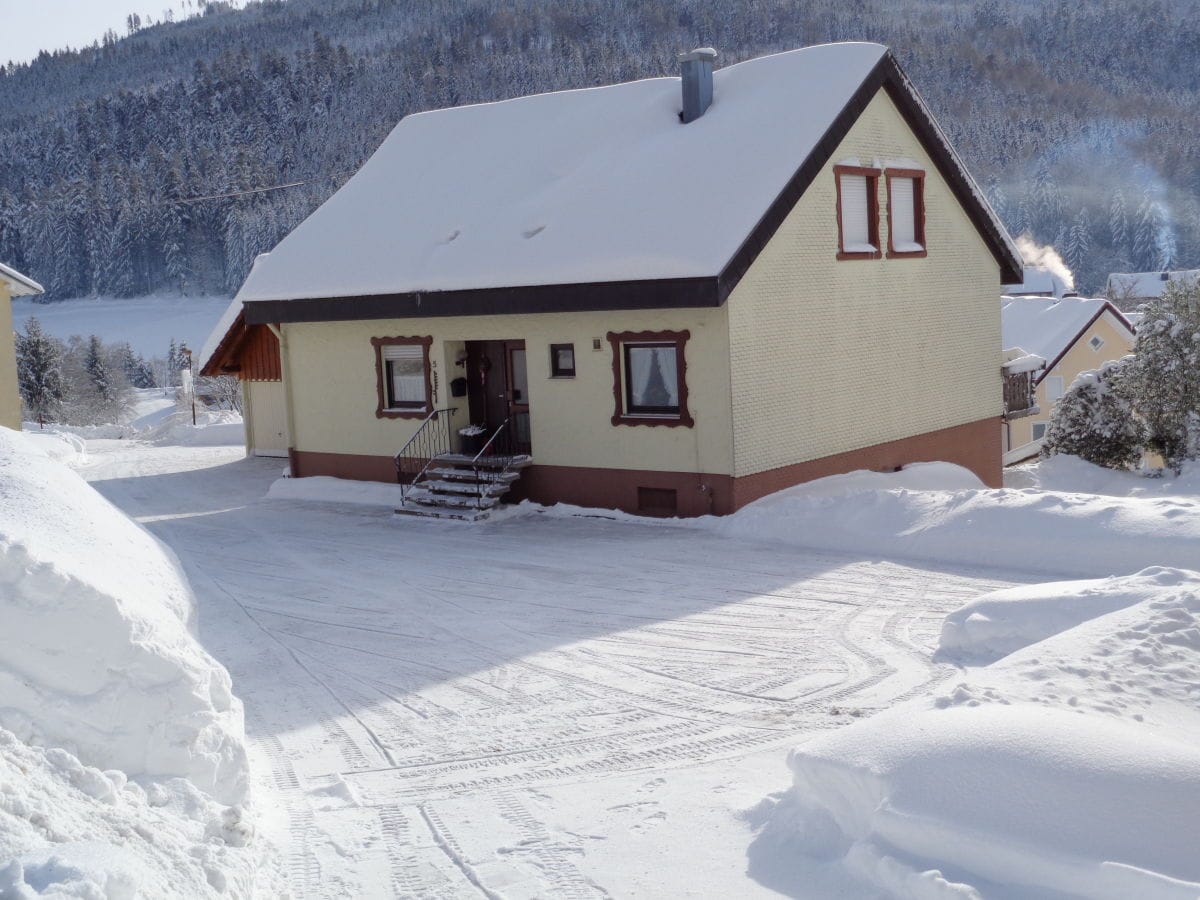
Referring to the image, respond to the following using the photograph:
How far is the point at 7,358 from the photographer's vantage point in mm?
25156

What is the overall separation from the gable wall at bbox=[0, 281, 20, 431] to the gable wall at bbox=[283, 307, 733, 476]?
7.20 m

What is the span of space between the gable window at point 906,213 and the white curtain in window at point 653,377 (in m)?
4.81

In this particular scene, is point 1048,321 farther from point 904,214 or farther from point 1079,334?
point 904,214

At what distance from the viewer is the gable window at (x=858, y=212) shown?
18312mm

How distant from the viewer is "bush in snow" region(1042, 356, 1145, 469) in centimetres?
2097

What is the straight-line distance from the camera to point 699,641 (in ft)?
35.2

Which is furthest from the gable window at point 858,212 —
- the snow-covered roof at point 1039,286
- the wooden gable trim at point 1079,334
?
the snow-covered roof at point 1039,286

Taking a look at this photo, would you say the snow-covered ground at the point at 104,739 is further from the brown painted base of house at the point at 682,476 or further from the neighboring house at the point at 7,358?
the neighboring house at the point at 7,358

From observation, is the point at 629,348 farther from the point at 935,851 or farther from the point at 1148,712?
the point at 935,851

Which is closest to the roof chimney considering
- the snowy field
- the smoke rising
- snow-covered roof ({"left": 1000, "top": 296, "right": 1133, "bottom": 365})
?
the snowy field

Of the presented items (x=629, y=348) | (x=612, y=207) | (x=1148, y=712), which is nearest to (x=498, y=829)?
(x=1148, y=712)

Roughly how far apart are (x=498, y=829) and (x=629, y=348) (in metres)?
11.1

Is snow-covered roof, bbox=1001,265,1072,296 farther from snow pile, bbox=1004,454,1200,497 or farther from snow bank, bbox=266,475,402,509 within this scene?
snow bank, bbox=266,475,402,509

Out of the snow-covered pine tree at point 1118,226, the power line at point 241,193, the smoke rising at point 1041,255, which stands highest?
the power line at point 241,193
